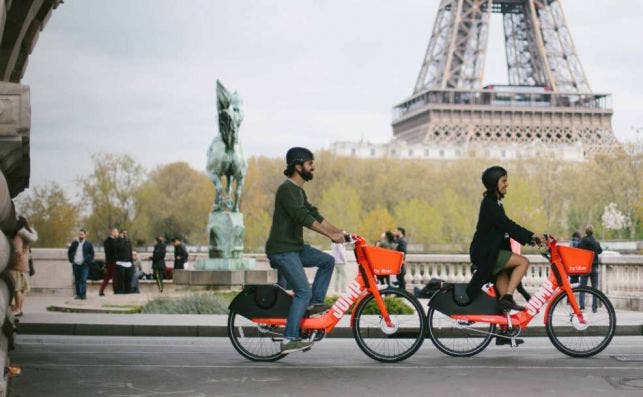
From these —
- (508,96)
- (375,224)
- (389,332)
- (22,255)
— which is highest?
(508,96)

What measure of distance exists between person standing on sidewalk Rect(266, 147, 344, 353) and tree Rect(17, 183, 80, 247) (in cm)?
5705

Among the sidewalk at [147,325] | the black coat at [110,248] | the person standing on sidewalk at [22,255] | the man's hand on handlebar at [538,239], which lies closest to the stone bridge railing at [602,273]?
the sidewalk at [147,325]

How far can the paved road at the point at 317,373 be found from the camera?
8.60m

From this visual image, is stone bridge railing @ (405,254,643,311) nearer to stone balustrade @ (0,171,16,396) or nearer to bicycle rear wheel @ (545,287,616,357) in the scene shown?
bicycle rear wheel @ (545,287,616,357)

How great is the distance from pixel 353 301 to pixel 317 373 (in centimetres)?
95

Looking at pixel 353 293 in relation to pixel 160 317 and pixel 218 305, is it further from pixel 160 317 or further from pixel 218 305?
pixel 218 305

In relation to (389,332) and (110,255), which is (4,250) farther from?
(110,255)

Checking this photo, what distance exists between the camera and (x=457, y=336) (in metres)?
10.9

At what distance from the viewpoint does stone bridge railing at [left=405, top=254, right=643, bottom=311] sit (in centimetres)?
2380

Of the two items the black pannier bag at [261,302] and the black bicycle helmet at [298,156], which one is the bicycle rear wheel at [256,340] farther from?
the black bicycle helmet at [298,156]

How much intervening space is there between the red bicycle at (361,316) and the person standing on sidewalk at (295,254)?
0.16 meters

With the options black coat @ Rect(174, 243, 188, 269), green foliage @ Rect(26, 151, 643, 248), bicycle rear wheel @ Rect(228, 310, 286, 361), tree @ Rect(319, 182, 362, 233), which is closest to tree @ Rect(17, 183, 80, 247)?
green foliage @ Rect(26, 151, 643, 248)

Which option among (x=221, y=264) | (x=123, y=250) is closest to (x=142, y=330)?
(x=221, y=264)

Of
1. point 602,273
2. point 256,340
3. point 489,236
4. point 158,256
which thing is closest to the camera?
point 489,236
